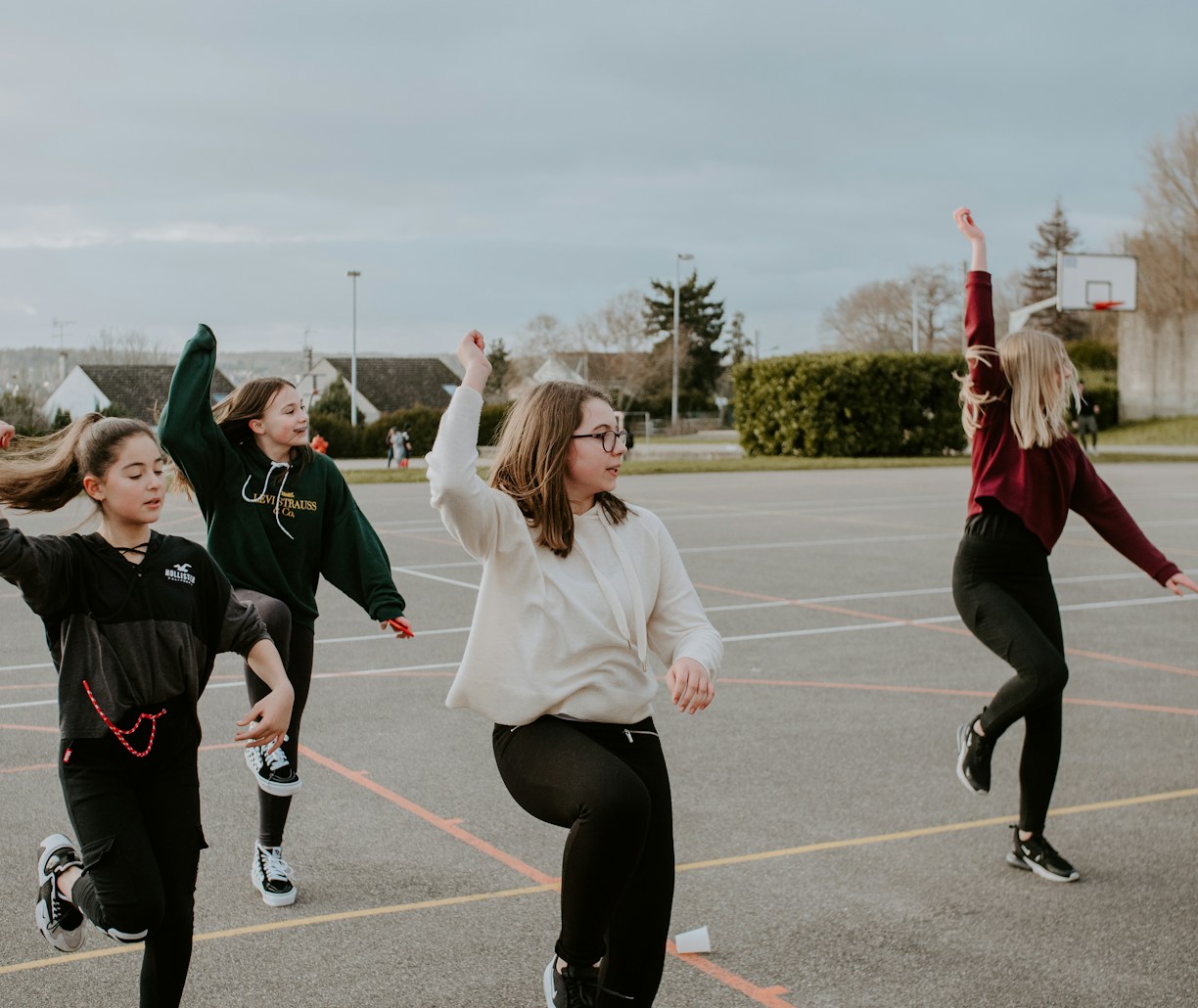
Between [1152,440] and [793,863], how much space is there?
187ft

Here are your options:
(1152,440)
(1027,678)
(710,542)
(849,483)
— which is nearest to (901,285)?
(1152,440)

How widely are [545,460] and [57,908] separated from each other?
1.76 m

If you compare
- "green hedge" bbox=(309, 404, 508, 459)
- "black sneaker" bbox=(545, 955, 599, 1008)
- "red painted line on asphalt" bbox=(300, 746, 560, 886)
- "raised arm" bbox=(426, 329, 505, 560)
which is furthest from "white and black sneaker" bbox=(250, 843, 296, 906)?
"green hedge" bbox=(309, 404, 508, 459)

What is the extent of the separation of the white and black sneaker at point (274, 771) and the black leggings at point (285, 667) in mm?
32

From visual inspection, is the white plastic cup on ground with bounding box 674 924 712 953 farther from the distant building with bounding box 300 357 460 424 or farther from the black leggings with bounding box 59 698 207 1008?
the distant building with bounding box 300 357 460 424

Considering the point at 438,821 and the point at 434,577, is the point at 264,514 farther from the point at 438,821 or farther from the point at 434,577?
the point at 434,577

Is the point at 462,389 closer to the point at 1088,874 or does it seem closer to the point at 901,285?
the point at 1088,874

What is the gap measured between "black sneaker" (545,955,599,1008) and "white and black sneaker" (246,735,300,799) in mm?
1741

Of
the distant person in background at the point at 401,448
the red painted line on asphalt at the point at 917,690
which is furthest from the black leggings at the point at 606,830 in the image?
the distant person in background at the point at 401,448

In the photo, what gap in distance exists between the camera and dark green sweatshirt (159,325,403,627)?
4.62 meters

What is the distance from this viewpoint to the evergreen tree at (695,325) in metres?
90.4

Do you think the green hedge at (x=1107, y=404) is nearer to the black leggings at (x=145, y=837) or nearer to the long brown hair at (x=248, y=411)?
the long brown hair at (x=248, y=411)

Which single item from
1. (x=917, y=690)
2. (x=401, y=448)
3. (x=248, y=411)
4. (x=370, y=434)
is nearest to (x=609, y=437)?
(x=248, y=411)

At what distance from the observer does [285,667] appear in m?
4.72
